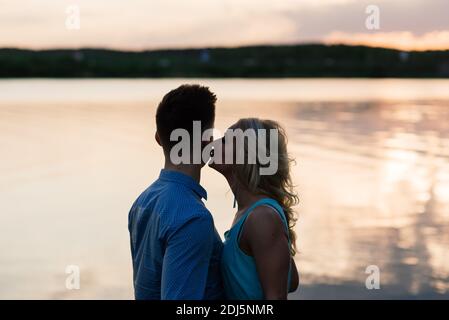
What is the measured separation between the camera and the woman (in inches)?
119

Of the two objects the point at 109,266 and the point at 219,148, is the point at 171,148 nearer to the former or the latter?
the point at 219,148

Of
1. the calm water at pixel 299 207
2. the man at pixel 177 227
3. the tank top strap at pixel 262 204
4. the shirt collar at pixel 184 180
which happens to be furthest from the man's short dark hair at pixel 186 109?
the calm water at pixel 299 207

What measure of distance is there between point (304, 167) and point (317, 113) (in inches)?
704

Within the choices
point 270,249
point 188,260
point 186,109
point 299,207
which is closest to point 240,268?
point 270,249

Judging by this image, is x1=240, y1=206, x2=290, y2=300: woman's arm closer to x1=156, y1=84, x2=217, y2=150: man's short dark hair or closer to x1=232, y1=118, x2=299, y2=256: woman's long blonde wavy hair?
x1=232, y1=118, x2=299, y2=256: woman's long blonde wavy hair

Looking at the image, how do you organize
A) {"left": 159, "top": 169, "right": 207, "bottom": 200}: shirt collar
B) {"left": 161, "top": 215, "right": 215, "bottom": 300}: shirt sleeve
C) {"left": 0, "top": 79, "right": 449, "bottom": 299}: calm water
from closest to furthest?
{"left": 161, "top": 215, "right": 215, "bottom": 300}: shirt sleeve < {"left": 159, "top": 169, "right": 207, "bottom": 200}: shirt collar < {"left": 0, "top": 79, "right": 449, "bottom": 299}: calm water

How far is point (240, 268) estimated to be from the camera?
310cm

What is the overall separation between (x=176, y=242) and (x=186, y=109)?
0.49 meters

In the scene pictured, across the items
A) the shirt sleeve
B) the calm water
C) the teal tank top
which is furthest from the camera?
the calm water

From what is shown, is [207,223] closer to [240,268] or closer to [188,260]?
[188,260]

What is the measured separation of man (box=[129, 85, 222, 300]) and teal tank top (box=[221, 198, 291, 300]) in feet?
0.13

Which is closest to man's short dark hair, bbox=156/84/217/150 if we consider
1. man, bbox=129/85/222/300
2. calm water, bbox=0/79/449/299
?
man, bbox=129/85/222/300

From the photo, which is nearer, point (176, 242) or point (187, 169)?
point (176, 242)

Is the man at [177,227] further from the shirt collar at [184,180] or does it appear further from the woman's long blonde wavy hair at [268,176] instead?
the woman's long blonde wavy hair at [268,176]
